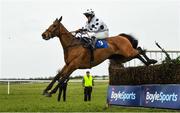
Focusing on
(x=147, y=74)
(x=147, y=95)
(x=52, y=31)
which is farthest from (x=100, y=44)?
(x=147, y=95)

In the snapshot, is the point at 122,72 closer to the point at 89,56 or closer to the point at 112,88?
the point at 112,88

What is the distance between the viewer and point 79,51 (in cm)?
1302

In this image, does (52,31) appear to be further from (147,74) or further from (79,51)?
(147,74)

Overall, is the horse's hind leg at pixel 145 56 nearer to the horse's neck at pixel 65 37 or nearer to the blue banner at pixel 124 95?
the blue banner at pixel 124 95

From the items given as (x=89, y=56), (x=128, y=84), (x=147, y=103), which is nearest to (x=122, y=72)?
(x=128, y=84)

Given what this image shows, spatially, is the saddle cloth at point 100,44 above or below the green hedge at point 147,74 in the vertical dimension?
above

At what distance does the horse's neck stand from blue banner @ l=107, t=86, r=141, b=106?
9.73 ft

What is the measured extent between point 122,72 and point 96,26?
352cm

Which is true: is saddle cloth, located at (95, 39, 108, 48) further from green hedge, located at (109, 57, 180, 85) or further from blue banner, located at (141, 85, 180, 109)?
blue banner, located at (141, 85, 180, 109)

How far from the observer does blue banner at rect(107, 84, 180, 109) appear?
12.9 metres

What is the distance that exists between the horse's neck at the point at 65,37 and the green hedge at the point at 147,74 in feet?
8.57

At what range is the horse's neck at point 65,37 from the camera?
13.1 m

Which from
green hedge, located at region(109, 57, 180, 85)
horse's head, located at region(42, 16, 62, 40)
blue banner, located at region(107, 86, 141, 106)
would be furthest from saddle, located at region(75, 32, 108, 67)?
blue banner, located at region(107, 86, 141, 106)

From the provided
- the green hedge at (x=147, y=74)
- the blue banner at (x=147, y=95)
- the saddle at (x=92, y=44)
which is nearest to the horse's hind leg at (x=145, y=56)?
the green hedge at (x=147, y=74)
